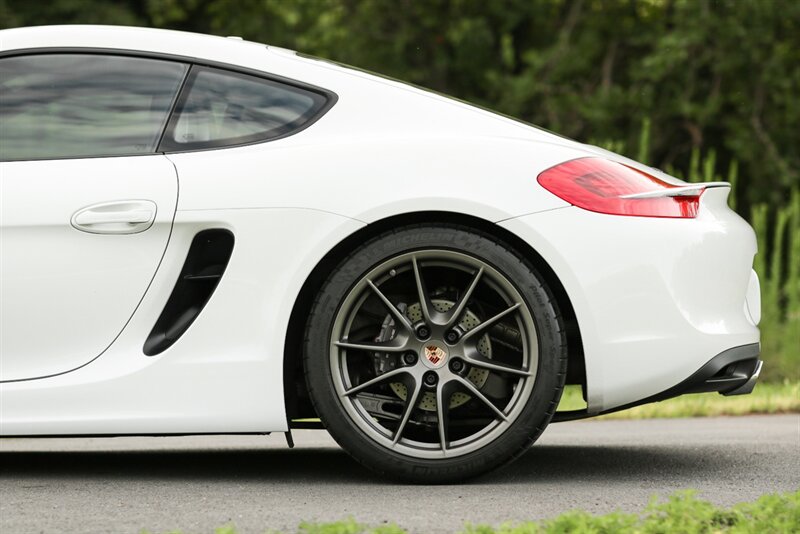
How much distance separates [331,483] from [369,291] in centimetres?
73

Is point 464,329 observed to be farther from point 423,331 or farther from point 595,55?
point 595,55

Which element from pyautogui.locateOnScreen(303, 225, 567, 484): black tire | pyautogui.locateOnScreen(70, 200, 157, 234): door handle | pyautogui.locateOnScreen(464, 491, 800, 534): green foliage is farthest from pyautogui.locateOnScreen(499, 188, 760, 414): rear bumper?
pyautogui.locateOnScreen(70, 200, 157, 234): door handle

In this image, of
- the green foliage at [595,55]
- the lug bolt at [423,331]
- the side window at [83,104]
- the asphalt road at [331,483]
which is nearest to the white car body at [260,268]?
the side window at [83,104]

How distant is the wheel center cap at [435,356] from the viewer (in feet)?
12.7

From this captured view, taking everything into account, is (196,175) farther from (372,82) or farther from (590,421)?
(590,421)

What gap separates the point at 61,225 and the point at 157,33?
0.85m

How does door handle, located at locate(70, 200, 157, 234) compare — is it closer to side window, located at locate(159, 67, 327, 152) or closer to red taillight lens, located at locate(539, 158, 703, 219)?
side window, located at locate(159, 67, 327, 152)

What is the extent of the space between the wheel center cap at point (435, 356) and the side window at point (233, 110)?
94cm

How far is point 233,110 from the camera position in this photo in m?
4.12

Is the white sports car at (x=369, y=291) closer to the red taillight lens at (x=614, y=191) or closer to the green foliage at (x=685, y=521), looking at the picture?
the red taillight lens at (x=614, y=191)

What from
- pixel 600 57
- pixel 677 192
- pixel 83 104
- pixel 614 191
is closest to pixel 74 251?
pixel 83 104

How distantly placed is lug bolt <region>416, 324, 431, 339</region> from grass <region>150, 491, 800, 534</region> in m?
0.83

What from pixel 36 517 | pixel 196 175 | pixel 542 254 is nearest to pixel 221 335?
pixel 196 175

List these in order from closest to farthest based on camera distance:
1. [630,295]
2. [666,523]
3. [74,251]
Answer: [666,523], [630,295], [74,251]
